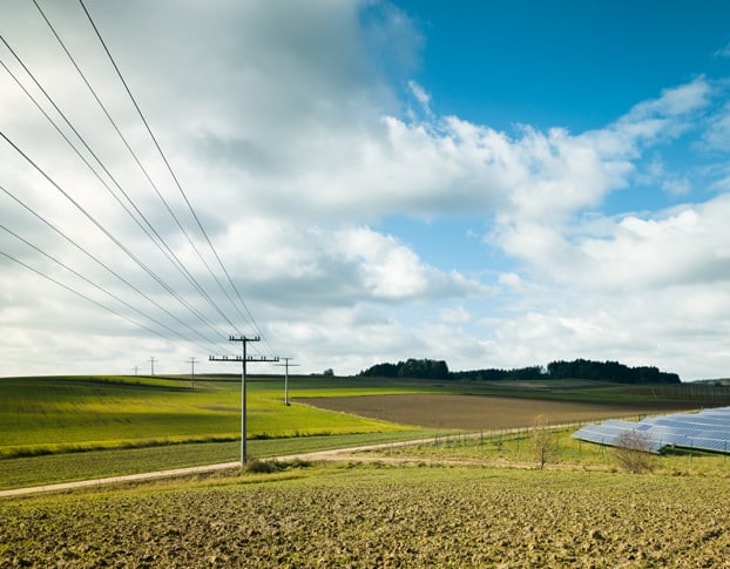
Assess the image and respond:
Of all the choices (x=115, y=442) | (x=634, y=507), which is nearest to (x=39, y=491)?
(x=115, y=442)

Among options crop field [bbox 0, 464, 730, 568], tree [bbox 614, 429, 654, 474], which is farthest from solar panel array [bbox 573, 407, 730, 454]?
crop field [bbox 0, 464, 730, 568]

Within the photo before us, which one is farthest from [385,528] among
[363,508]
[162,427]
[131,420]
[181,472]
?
[131,420]

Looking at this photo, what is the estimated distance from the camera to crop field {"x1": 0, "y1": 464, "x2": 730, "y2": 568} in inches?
744

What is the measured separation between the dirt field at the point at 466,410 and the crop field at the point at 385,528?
67.3 metres

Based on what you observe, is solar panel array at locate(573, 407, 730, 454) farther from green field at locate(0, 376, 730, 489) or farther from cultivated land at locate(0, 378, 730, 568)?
green field at locate(0, 376, 730, 489)

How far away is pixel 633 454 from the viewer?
52406 millimetres

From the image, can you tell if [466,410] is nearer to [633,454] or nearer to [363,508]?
[633,454]

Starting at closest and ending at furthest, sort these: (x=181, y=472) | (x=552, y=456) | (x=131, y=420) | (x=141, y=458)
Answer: (x=181, y=472), (x=141, y=458), (x=552, y=456), (x=131, y=420)

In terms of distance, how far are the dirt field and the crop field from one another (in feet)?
221

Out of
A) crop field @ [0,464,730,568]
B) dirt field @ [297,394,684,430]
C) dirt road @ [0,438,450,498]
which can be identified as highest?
crop field @ [0,464,730,568]

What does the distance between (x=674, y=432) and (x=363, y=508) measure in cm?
5535

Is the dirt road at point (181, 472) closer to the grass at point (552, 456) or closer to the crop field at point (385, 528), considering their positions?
the grass at point (552, 456)

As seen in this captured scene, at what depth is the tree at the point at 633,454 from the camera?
170 feet

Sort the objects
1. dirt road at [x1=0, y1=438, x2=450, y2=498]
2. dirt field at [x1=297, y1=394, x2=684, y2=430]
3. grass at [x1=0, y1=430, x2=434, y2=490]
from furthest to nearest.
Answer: dirt field at [x1=297, y1=394, x2=684, y2=430]
grass at [x1=0, y1=430, x2=434, y2=490]
dirt road at [x1=0, y1=438, x2=450, y2=498]
